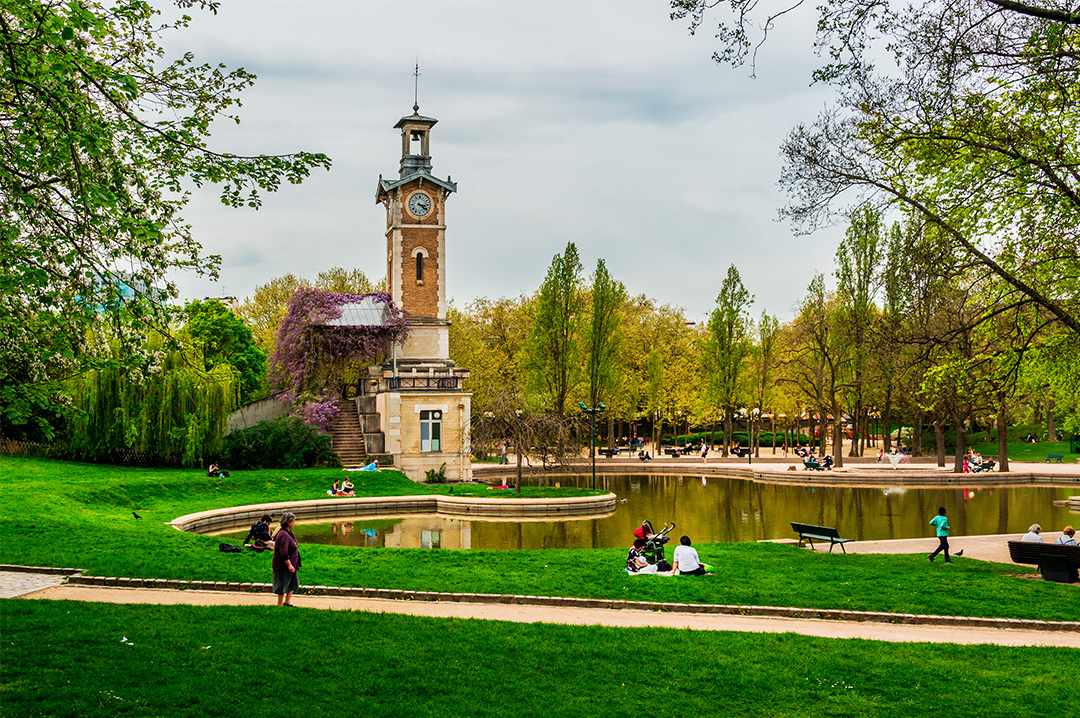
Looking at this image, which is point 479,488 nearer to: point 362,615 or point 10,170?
point 362,615

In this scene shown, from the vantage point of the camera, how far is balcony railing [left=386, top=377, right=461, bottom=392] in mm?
38312

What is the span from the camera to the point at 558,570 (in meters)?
16.6

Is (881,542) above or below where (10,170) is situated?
below

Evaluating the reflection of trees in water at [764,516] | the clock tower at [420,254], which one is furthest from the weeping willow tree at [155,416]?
the clock tower at [420,254]

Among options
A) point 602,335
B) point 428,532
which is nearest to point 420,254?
point 602,335

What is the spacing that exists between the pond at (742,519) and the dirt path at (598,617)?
31.0ft

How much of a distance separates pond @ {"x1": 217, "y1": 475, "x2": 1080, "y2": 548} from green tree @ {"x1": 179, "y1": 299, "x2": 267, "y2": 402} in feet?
82.3

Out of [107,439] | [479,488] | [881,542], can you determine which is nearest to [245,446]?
[107,439]

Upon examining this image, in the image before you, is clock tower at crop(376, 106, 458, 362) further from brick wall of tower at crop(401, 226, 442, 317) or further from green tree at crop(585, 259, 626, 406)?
green tree at crop(585, 259, 626, 406)

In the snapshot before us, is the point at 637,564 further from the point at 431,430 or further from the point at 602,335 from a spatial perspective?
the point at 602,335

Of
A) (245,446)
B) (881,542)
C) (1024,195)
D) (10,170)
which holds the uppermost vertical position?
(1024,195)

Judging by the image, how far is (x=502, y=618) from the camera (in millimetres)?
12609

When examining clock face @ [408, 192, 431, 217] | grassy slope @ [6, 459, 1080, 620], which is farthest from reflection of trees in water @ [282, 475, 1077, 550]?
clock face @ [408, 192, 431, 217]

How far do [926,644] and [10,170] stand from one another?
1214cm
